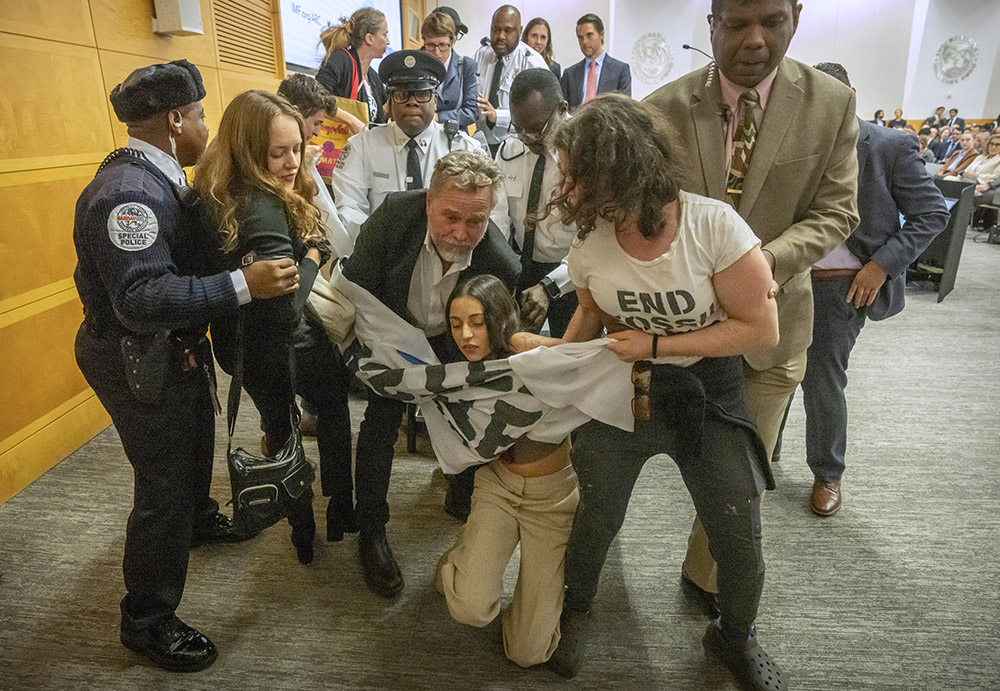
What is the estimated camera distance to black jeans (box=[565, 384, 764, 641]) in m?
1.45

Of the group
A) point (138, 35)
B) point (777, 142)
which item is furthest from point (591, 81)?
point (777, 142)

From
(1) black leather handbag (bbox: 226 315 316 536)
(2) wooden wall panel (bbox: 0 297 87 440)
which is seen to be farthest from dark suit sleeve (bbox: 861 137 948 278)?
(2) wooden wall panel (bbox: 0 297 87 440)

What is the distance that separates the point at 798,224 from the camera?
1525 millimetres

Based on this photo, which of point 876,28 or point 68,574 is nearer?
point 68,574

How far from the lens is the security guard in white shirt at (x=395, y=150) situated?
271 cm

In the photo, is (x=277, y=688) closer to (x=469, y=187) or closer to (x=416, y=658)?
(x=416, y=658)

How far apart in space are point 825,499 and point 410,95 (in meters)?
2.43

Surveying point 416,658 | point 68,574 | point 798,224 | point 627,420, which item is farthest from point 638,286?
point 68,574

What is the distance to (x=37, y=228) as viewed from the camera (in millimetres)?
2660

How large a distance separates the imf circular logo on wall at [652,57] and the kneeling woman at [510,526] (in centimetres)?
1303

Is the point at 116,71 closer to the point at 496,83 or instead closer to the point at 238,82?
the point at 238,82

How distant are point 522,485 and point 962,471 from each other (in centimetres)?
219

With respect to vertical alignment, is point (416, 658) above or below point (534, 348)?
below

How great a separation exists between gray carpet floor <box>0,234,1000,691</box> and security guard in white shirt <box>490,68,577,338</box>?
100 centimetres
